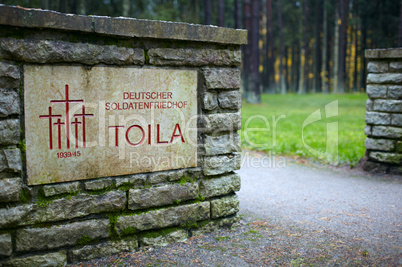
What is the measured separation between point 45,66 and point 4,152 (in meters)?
0.73

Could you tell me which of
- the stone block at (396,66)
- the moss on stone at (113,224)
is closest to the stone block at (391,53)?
the stone block at (396,66)

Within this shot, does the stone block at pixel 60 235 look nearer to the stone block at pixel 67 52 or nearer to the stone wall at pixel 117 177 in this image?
the stone wall at pixel 117 177

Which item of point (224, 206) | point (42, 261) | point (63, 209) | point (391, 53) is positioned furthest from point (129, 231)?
point (391, 53)

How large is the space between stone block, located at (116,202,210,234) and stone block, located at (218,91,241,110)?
1020mm

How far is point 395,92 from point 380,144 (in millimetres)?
872

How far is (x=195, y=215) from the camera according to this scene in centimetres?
332

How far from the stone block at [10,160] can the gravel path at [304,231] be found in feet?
3.20

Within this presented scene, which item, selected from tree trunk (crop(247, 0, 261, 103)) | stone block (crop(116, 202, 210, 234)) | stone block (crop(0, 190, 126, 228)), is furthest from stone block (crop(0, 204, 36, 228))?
tree trunk (crop(247, 0, 261, 103))

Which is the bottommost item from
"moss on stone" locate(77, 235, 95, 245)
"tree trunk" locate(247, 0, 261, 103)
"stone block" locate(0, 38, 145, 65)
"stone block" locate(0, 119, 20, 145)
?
"moss on stone" locate(77, 235, 95, 245)

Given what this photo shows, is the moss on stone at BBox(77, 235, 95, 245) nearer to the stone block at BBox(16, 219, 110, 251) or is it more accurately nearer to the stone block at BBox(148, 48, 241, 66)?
the stone block at BBox(16, 219, 110, 251)

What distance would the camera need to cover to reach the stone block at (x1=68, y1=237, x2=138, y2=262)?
2.81 meters

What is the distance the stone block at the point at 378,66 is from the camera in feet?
17.7

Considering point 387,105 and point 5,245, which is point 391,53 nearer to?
point 387,105

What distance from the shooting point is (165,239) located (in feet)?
10.4
